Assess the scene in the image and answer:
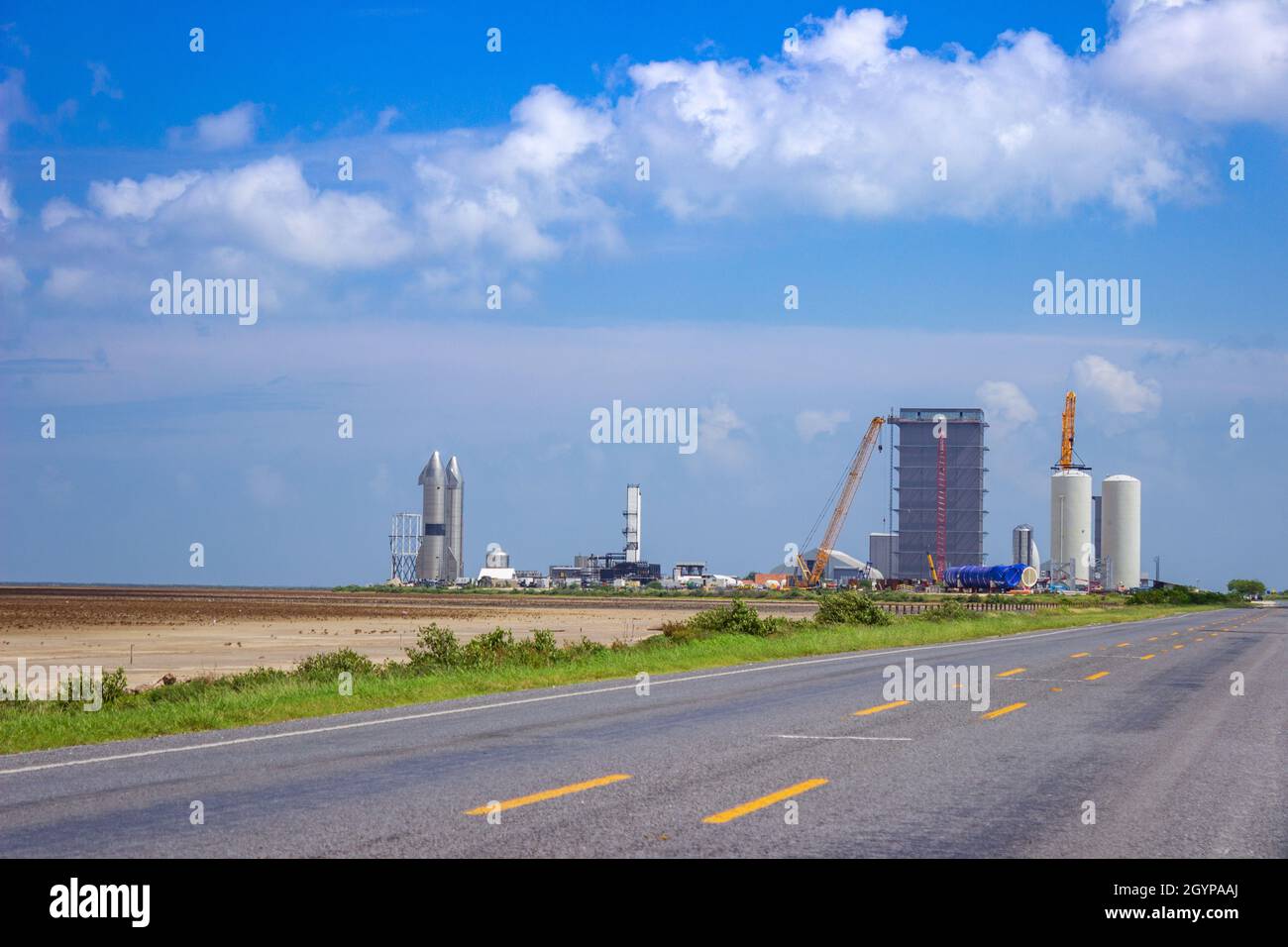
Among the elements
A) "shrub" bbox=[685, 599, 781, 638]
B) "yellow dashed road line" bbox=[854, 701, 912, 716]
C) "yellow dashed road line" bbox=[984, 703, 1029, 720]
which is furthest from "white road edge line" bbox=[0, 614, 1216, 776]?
"shrub" bbox=[685, 599, 781, 638]

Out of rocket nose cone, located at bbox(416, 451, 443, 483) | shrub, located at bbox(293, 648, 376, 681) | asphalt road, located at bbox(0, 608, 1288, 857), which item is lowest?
shrub, located at bbox(293, 648, 376, 681)

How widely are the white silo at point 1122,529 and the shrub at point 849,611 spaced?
461 ft

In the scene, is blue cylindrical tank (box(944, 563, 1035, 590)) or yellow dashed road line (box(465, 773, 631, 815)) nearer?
yellow dashed road line (box(465, 773, 631, 815))

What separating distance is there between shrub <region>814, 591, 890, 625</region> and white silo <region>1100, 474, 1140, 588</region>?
14050cm

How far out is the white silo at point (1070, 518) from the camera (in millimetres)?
174250

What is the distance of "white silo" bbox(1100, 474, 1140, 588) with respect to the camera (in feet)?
605

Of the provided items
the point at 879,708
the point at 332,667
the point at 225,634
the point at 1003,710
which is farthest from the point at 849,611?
the point at 879,708

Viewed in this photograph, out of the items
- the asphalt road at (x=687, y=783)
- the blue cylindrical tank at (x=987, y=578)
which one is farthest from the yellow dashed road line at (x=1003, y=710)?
the blue cylindrical tank at (x=987, y=578)

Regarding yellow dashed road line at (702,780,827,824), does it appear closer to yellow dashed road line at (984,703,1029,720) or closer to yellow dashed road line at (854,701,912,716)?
yellow dashed road line at (854,701,912,716)

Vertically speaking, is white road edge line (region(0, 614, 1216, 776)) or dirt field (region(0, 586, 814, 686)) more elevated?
white road edge line (region(0, 614, 1216, 776))

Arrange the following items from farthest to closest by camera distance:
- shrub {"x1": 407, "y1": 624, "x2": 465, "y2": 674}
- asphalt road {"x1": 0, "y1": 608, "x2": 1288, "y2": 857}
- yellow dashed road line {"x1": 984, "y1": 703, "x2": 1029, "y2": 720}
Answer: shrub {"x1": 407, "y1": 624, "x2": 465, "y2": 674} < yellow dashed road line {"x1": 984, "y1": 703, "x2": 1029, "y2": 720} < asphalt road {"x1": 0, "y1": 608, "x2": 1288, "y2": 857}

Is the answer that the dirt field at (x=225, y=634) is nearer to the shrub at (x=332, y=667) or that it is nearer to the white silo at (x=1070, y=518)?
the shrub at (x=332, y=667)
